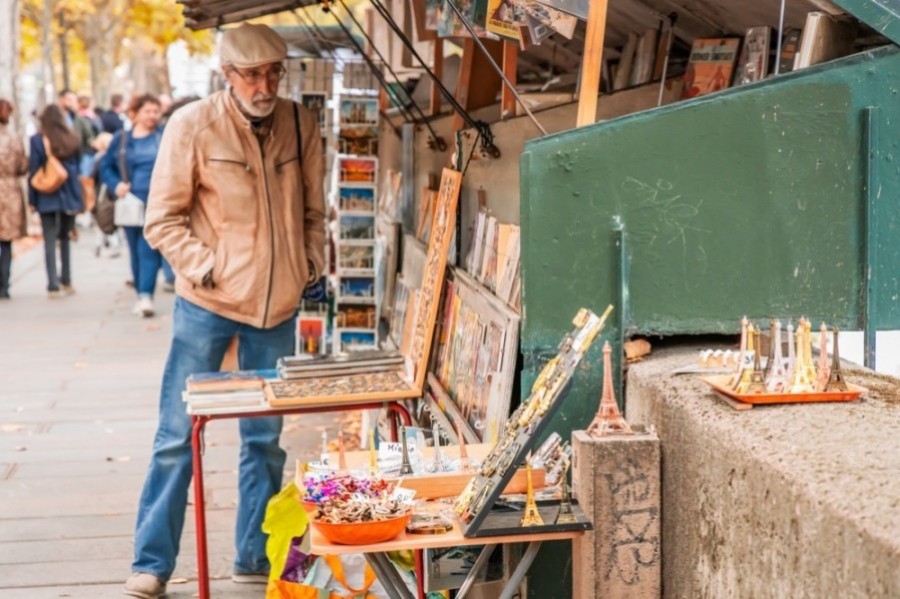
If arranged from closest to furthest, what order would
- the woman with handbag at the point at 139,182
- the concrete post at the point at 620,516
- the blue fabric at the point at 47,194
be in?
the concrete post at the point at 620,516
the woman with handbag at the point at 139,182
the blue fabric at the point at 47,194

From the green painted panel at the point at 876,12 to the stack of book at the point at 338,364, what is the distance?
2514 mm

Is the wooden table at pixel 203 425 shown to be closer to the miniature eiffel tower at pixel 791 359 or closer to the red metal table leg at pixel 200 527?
the red metal table leg at pixel 200 527

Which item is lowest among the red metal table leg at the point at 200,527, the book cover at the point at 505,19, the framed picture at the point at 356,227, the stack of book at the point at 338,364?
the red metal table leg at the point at 200,527

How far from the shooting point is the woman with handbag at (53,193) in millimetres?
15242

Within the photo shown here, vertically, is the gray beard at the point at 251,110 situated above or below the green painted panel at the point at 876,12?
below

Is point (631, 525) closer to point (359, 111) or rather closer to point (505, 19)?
point (505, 19)

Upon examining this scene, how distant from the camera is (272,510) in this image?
5.25 m

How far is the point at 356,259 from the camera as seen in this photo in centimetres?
850

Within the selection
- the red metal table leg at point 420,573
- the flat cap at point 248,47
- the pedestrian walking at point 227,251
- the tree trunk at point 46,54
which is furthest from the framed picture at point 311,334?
the tree trunk at point 46,54

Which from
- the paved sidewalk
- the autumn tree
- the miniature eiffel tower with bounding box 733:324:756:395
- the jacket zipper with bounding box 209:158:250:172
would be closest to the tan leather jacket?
the jacket zipper with bounding box 209:158:250:172

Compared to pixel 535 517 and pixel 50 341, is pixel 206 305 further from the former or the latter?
pixel 50 341

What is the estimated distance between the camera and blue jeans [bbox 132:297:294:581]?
5633mm

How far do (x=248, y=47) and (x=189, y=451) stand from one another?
5.29 ft

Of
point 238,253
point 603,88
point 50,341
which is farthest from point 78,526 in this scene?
point 50,341
